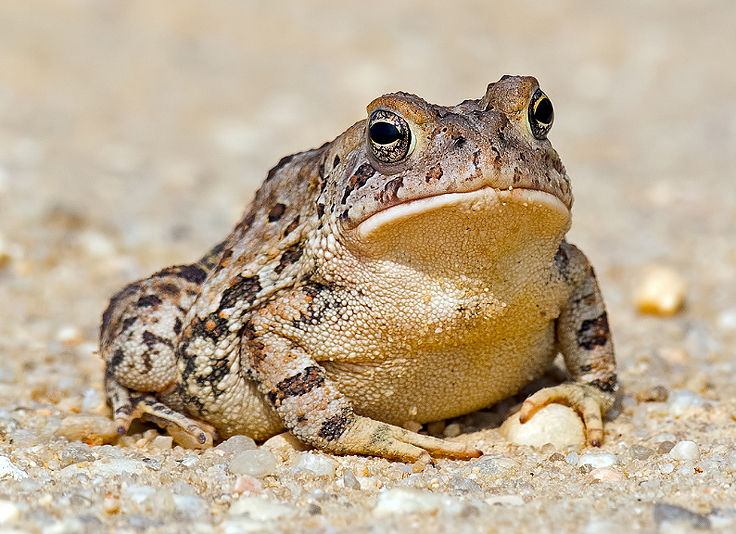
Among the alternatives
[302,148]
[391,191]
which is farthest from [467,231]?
[302,148]

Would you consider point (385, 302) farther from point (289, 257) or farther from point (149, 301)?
point (149, 301)

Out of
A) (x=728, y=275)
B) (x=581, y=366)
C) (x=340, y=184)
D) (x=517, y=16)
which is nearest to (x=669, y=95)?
(x=517, y=16)

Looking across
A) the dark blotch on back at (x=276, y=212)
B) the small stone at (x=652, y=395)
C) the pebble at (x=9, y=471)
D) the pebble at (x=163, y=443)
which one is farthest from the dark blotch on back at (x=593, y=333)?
the pebble at (x=9, y=471)

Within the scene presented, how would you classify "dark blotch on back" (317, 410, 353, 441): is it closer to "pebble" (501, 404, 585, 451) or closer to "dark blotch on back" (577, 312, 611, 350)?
"pebble" (501, 404, 585, 451)

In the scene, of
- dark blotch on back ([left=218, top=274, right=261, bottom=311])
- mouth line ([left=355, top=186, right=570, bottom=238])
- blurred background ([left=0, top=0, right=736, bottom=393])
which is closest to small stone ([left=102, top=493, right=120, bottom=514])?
dark blotch on back ([left=218, top=274, right=261, bottom=311])

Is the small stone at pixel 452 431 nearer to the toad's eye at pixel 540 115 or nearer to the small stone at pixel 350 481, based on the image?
the small stone at pixel 350 481

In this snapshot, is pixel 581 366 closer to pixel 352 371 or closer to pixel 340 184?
pixel 352 371
